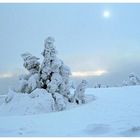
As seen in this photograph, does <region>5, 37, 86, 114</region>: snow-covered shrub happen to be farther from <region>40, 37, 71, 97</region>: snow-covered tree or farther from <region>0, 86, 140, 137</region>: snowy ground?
<region>0, 86, 140, 137</region>: snowy ground

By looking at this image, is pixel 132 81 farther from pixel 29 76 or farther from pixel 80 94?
pixel 29 76

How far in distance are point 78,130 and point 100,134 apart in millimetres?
378

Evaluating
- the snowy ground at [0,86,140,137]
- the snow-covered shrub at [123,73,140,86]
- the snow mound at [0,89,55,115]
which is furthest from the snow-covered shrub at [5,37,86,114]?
the snow-covered shrub at [123,73,140,86]

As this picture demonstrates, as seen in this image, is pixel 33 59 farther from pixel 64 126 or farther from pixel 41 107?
pixel 64 126

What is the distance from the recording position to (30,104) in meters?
6.52

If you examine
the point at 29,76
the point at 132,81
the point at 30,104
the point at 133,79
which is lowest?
the point at 30,104

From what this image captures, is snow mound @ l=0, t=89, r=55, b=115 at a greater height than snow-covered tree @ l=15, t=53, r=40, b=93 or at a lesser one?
lesser

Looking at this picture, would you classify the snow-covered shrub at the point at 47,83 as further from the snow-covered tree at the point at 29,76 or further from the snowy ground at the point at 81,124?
the snowy ground at the point at 81,124

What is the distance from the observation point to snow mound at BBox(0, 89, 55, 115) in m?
6.39

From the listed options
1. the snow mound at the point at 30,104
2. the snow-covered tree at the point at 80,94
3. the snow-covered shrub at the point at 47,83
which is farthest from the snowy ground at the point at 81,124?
the snow-covered tree at the point at 80,94

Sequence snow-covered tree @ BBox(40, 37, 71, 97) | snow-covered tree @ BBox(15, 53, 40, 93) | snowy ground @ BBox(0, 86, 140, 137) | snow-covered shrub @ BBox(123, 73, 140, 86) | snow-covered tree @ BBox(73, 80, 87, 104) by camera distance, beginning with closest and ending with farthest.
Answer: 1. snowy ground @ BBox(0, 86, 140, 137)
2. snow-covered tree @ BBox(40, 37, 71, 97)
3. snow-covered tree @ BBox(73, 80, 87, 104)
4. snow-covered tree @ BBox(15, 53, 40, 93)
5. snow-covered shrub @ BBox(123, 73, 140, 86)

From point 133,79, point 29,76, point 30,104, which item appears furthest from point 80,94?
point 133,79

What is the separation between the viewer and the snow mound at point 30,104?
639cm

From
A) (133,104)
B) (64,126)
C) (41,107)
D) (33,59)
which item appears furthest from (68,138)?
(33,59)
